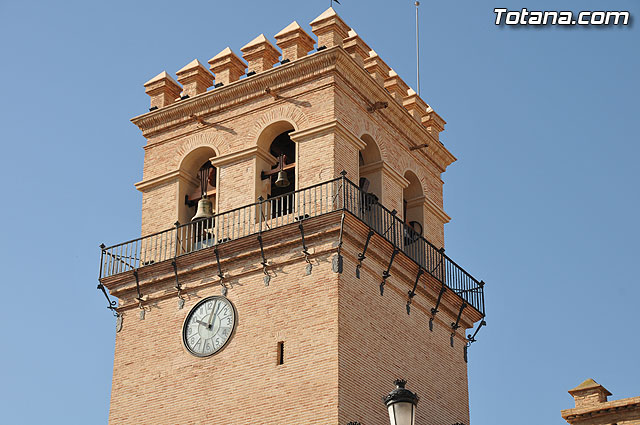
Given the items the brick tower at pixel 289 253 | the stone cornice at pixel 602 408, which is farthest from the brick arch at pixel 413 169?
the stone cornice at pixel 602 408

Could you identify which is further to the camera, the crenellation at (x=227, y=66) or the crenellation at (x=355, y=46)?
the crenellation at (x=227, y=66)

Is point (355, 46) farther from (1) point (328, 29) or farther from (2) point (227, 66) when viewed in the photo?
(2) point (227, 66)

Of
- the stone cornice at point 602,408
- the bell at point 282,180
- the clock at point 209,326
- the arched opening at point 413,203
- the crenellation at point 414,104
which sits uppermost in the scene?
the crenellation at point 414,104

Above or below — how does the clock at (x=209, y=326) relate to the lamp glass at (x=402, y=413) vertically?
above

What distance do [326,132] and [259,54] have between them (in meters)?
3.09

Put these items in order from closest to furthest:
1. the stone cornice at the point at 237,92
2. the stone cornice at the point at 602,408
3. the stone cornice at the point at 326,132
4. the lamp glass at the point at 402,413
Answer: the lamp glass at the point at 402,413
the stone cornice at the point at 602,408
the stone cornice at the point at 326,132
the stone cornice at the point at 237,92

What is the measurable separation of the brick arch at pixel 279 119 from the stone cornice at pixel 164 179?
1902 millimetres

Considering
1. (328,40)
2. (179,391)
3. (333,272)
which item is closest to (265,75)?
(328,40)

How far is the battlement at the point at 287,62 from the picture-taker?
89.1 ft

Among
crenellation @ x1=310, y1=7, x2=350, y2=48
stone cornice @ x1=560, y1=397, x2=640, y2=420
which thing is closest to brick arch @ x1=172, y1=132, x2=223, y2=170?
crenellation @ x1=310, y1=7, x2=350, y2=48

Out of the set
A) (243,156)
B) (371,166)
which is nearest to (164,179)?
(243,156)

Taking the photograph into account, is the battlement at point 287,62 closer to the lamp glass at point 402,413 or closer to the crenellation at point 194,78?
the crenellation at point 194,78

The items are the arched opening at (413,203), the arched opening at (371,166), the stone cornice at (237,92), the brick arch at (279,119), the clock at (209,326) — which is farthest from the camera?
the arched opening at (413,203)

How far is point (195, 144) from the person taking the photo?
1096 inches
